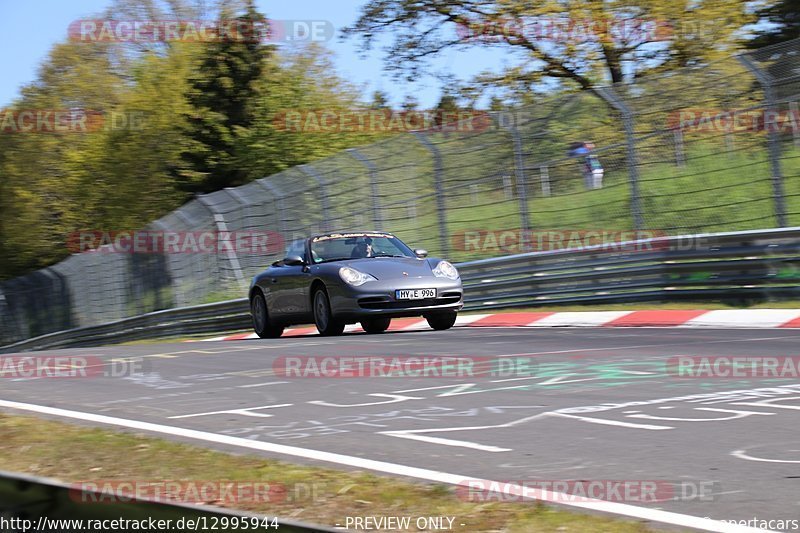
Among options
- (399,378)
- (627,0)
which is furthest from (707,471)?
(627,0)

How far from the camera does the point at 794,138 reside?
42.8ft

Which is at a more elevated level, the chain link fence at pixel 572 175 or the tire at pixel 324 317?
the chain link fence at pixel 572 175

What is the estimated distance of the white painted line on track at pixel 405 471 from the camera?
3830mm

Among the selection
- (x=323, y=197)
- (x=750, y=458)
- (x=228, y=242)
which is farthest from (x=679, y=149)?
(x=228, y=242)

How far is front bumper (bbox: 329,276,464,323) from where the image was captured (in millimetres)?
13492

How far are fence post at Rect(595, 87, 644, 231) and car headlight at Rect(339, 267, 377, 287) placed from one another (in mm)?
3828

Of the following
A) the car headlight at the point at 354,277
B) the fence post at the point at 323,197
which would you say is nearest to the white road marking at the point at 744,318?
the car headlight at the point at 354,277

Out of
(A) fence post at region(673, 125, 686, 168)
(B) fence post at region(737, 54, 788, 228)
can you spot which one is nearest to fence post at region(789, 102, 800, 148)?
(B) fence post at region(737, 54, 788, 228)

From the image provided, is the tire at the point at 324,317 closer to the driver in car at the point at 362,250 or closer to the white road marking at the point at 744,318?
the driver in car at the point at 362,250

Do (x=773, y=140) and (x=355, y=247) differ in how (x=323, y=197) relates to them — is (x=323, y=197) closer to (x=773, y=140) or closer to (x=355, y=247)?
(x=355, y=247)

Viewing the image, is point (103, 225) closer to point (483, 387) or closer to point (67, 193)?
point (67, 193)

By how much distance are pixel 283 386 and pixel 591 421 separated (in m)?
3.04

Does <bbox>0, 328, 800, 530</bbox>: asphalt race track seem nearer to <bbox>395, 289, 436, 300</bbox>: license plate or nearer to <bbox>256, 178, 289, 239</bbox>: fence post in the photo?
<bbox>395, 289, 436, 300</bbox>: license plate

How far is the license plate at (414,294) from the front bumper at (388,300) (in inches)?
1.4
